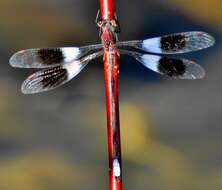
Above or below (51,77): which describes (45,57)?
above

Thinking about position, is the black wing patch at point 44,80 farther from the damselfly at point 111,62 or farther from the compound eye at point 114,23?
the compound eye at point 114,23

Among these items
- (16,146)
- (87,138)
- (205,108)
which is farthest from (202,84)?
(16,146)

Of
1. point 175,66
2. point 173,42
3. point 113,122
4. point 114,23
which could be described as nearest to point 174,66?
point 175,66

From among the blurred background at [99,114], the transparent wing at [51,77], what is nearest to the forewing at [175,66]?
the transparent wing at [51,77]

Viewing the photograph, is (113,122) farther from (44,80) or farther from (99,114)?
(99,114)

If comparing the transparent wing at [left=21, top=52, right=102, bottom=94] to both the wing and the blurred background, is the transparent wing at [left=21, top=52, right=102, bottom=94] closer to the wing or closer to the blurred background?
the wing

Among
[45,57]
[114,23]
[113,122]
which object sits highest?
[114,23]
